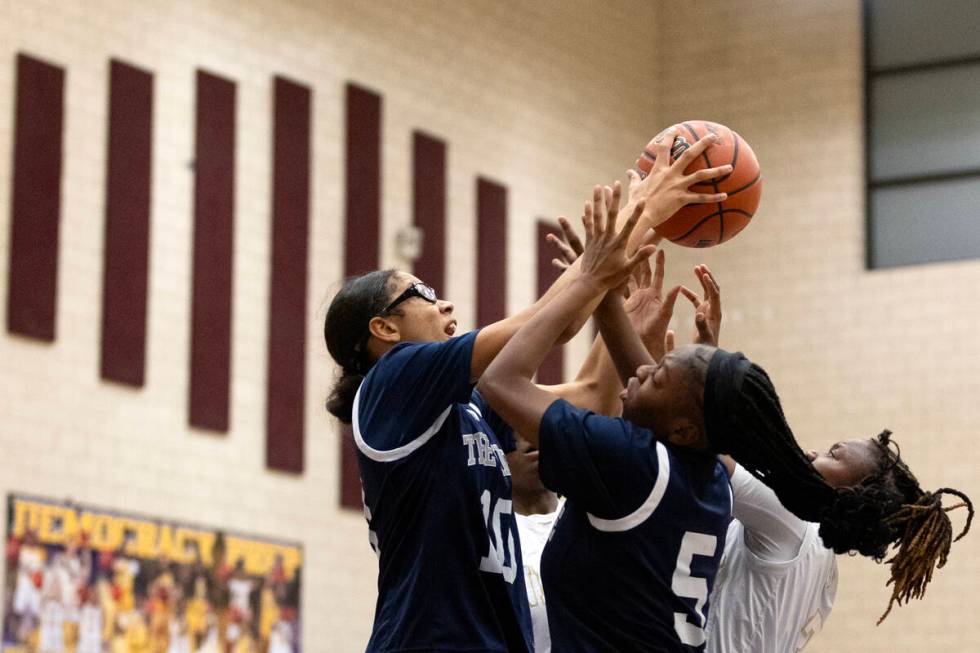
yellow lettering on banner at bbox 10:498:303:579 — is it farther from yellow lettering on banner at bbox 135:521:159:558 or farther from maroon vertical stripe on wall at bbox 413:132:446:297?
maroon vertical stripe on wall at bbox 413:132:446:297

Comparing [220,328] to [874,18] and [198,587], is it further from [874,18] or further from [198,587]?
[874,18]

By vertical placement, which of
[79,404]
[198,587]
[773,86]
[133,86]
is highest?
[773,86]

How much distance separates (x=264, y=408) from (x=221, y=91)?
2.31 m

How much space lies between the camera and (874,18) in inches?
621

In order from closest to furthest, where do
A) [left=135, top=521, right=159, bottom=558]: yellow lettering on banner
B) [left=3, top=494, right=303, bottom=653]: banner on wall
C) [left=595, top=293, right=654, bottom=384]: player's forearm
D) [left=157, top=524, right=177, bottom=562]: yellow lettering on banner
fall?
[left=595, top=293, right=654, bottom=384]: player's forearm < [left=3, top=494, right=303, bottom=653]: banner on wall < [left=135, top=521, right=159, bottom=558]: yellow lettering on banner < [left=157, top=524, right=177, bottom=562]: yellow lettering on banner

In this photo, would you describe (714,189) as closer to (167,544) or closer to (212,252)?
(167,544)

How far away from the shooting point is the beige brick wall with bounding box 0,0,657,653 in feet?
36.0

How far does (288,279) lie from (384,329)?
8207 mm

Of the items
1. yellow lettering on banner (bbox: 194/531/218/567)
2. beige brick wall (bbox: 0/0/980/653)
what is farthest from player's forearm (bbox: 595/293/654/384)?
yellow lettering on banner (bbox: 194/531/218/567)

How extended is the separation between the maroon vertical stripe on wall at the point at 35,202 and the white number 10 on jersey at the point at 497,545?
6.94 metres

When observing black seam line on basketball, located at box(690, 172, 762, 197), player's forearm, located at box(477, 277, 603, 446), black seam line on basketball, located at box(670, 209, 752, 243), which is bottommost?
player's forearm, located at box(477, 277, 603, 446)

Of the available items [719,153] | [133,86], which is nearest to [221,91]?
[133,86]

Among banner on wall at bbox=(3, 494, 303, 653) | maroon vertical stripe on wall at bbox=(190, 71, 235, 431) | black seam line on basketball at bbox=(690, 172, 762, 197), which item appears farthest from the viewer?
maroon vertical stripe on wall at bbox=(190, 71, 235, 431)

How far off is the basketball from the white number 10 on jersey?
40.2 inches
